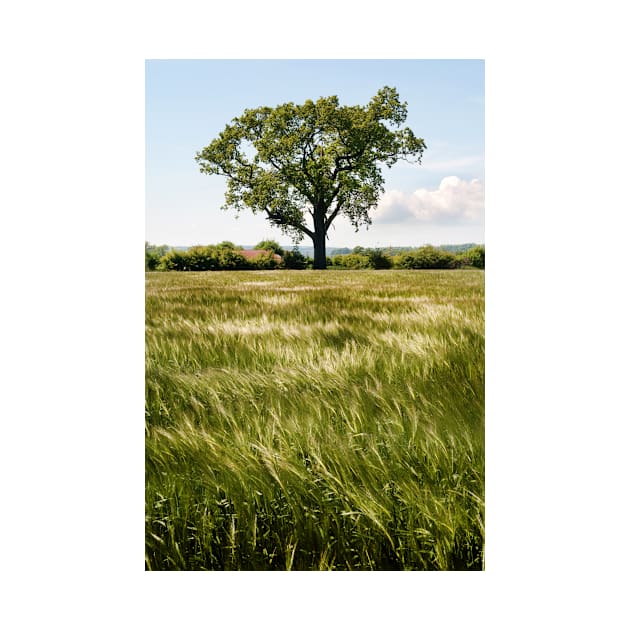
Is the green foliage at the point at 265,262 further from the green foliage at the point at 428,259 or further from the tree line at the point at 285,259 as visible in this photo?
the green foliage at the point at 428,259

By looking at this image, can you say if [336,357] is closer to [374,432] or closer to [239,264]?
[374,432]

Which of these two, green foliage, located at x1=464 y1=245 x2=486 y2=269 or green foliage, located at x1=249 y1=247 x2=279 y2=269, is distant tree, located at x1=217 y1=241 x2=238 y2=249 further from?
green foliage, located at x1=464 y1=245 x2=486 y2=269

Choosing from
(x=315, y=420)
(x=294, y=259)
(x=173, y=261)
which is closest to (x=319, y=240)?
(x=294, y=259)

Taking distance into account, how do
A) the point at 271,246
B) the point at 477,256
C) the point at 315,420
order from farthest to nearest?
the point at 271,246, the point at 477,256, the point at 315,420

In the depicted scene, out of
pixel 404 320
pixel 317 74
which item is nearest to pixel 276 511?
pixel 404 320

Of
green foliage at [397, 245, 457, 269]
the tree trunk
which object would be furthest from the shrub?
green foliage at [397, 245, 457, 269]

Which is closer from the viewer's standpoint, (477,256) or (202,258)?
(477,256)

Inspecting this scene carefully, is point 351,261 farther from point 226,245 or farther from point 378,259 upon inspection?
point 226,245
